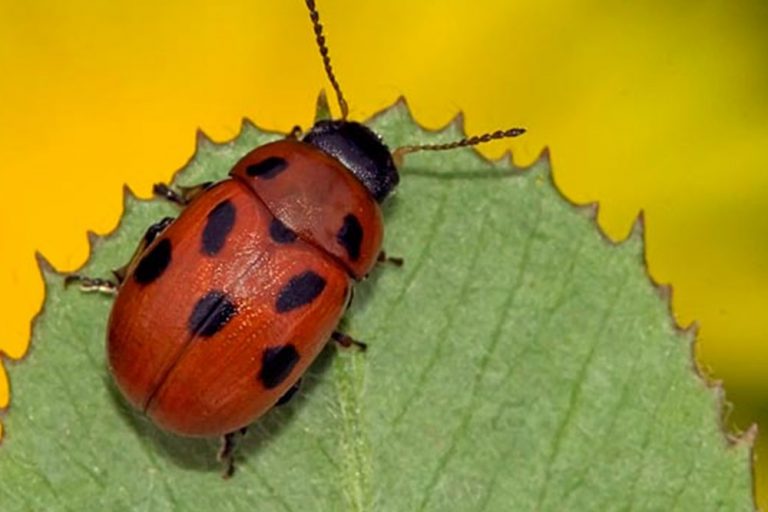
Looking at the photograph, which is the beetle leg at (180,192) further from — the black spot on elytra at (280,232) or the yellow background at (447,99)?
the yellow background at (447,99)

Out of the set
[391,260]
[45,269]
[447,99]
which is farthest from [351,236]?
[447,99]

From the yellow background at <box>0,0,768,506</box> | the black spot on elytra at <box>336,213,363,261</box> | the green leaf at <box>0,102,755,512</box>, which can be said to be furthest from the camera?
the yellow background at <box>0,0,768,506</box>

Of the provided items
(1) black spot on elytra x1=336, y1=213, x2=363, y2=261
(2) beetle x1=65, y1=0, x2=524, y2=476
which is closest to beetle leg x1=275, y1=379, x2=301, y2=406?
(2) beetle x1=65, y1=0, x2=524, y2=476

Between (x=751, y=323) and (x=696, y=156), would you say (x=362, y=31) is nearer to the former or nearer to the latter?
(x=696, y=156)

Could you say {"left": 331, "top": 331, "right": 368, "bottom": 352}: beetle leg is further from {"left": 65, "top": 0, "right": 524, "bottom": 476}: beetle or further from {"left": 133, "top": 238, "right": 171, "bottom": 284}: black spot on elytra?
{"left": 133, "top": 238, "right": 171, "bottom": 284}: black spot on elytra

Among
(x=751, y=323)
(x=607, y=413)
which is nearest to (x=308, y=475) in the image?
(x=607, y=413)

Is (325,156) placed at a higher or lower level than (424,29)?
higher

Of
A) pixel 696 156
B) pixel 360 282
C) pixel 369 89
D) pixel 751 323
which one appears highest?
pixel 360 282
